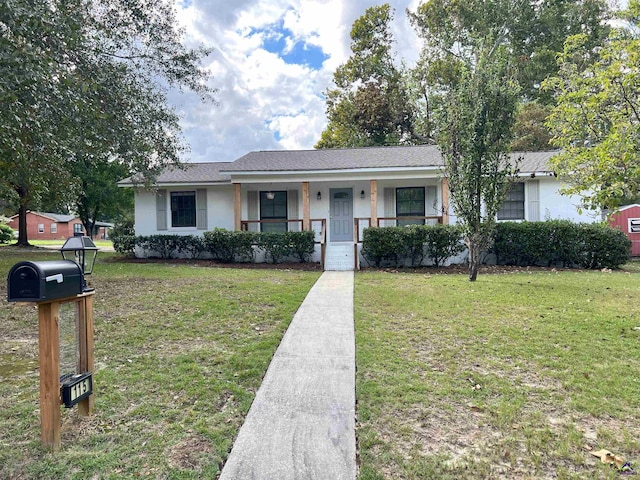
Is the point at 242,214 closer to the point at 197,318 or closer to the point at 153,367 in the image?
the point at 197,318

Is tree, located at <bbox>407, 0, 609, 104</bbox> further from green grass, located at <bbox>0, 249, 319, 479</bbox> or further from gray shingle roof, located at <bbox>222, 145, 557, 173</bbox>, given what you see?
green grass, located at <bbox>0, 249, 319, 479</bbox>

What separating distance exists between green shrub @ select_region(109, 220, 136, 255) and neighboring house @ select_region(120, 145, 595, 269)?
1.66ft

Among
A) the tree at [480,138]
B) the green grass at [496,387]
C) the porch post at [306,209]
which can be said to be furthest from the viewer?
the porch post at [306,209]

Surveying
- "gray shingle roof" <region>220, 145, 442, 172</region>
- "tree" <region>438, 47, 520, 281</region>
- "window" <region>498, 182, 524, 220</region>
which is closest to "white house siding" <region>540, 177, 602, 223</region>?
"window" <region>498, 182, 524, 220</region>

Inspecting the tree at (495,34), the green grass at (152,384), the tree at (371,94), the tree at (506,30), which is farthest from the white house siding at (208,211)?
the tree at (506,30)

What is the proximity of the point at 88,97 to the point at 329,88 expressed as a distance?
2301 centimetres

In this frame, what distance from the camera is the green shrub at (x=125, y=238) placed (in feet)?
49.0

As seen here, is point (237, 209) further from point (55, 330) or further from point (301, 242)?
point (55, 330)

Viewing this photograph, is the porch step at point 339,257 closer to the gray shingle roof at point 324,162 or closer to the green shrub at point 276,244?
the green shrub at point 276,244

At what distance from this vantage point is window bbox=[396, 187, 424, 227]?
47.6ft

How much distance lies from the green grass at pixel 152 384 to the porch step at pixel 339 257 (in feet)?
17.1

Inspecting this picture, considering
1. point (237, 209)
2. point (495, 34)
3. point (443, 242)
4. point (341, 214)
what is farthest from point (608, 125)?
point (495, 34)

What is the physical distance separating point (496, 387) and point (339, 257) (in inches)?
363

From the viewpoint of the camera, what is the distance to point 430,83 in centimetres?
2525
